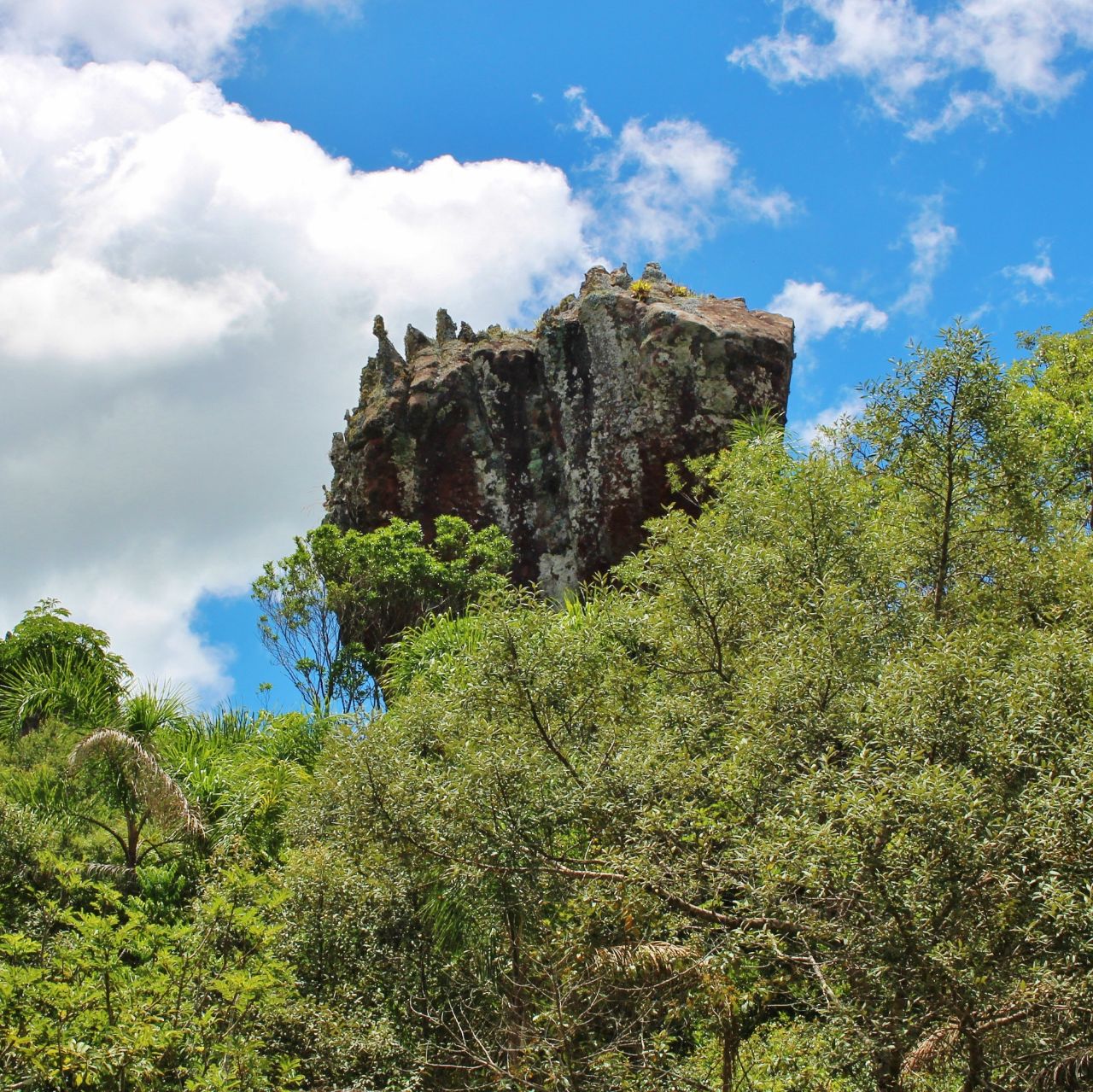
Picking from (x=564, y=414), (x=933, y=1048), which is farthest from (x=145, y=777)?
(x=564, y=414)

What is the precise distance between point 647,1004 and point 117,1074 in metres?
3.16

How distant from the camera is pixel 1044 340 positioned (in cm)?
1961

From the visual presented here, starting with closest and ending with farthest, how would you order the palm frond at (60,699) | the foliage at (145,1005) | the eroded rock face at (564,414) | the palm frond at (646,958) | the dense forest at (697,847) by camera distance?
the dense forest at (697,847) → the foliage at (145,1005) → the palm frond at (646,958) → the palm frond at (60,699) → the eroded rock face at (564,414)

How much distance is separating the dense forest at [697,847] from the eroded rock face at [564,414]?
883cm

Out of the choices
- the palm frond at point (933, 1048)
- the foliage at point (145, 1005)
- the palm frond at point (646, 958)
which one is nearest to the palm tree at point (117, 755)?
the foliage at point (145, 1005)

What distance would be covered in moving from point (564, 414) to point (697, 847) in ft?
52.0

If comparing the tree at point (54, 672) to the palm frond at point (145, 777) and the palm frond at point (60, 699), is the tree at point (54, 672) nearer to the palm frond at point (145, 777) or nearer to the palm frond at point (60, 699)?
the palm frond at point (60, 699)

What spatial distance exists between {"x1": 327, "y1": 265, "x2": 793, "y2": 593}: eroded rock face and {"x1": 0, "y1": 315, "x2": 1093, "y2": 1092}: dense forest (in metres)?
8.83

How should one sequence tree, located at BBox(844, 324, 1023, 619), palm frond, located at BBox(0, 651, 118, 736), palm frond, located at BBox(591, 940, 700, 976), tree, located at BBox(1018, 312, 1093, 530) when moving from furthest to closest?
palm frond, located at BBox(0, 651, 118, 736)
tree, located at BBox(1018, 312, 1093, 530)
tree, located at BBox(844, 324, 1023, 619)
palm frond, located at BBox(591, 940, 700, 976)

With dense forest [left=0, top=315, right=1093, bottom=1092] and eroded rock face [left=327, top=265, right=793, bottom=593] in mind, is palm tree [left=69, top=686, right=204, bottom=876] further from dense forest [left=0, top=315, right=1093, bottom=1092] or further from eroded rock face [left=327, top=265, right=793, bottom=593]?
eroded rock face [left=327, top=265, right=793, bottom=593]

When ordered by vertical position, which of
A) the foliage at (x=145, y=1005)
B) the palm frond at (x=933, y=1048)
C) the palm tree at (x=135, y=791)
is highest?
the palm tree at (x=135, y=791)

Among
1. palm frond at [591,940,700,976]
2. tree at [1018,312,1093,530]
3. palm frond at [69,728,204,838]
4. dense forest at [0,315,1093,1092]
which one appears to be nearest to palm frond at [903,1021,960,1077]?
dense forest at [0,315,1093,1092]

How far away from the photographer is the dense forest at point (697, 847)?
5.85 m

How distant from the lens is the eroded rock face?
67.6ft
